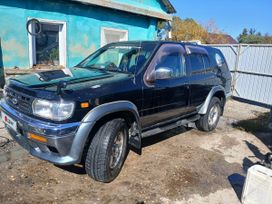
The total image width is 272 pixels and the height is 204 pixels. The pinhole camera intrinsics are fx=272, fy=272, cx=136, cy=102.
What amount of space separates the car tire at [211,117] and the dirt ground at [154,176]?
0.45m

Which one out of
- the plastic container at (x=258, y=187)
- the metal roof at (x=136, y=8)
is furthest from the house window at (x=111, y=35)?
the plastic container at (x=258, y=187)

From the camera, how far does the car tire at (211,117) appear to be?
629 centimetres

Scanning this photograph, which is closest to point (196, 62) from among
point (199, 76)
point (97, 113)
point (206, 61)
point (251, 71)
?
point (199, 76)

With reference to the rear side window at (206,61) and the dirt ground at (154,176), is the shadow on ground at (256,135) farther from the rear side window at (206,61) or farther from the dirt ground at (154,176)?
the rear side window at (206,61)

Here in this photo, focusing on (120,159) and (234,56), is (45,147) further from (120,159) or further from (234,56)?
(234,56)

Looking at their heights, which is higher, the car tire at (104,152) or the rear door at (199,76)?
the rear door at (199,76)

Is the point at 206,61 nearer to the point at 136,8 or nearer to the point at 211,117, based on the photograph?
the point at 211,117

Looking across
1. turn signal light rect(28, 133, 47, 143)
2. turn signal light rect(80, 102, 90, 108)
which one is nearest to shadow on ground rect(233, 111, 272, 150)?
turn signal light rect(80, 102, 90, 108)

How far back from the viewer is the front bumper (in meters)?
3.20

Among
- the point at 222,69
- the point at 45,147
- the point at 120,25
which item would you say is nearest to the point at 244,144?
the point at 222,69

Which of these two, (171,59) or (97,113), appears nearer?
(97,113)

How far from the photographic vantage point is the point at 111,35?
30.6ft

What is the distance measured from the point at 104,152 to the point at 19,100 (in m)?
1.32

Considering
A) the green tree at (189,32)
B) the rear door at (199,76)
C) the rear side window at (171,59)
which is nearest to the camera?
the rear side window at (171,59)
